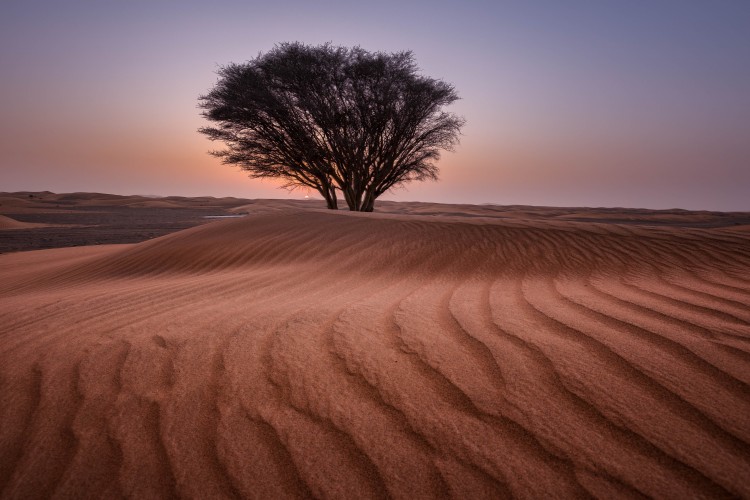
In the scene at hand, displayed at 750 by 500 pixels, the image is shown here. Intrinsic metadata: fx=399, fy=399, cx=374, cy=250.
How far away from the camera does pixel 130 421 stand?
1380mm

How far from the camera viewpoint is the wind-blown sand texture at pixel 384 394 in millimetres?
1104

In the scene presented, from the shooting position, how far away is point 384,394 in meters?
1.48

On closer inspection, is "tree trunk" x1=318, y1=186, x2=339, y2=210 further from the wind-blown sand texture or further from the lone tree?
the wind-blown sand texture

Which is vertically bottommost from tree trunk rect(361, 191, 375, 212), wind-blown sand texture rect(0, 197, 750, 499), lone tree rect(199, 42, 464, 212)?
wind-blown sand texture rect(0, 197, 750, 499)

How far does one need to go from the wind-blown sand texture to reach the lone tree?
41.2 feet

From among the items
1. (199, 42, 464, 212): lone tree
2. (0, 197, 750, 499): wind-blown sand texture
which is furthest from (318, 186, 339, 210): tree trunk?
(0, 197, 750, 499): wind-blown sand texture

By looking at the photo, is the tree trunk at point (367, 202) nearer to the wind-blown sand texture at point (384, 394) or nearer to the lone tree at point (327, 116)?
the lone tree at point (327, 116)

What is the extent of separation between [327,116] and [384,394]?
46.7 feet

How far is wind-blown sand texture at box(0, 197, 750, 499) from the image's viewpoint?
3.62 feet

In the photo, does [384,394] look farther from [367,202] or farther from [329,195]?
[329,195]

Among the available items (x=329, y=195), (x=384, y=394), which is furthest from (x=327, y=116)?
(x=384, y=394)

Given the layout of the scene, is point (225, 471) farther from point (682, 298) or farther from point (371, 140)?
point (371, 140)

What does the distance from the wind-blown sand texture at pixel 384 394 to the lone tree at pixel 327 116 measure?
12549 mm

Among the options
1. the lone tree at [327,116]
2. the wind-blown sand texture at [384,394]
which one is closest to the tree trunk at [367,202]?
the lone tree at [327,116]
